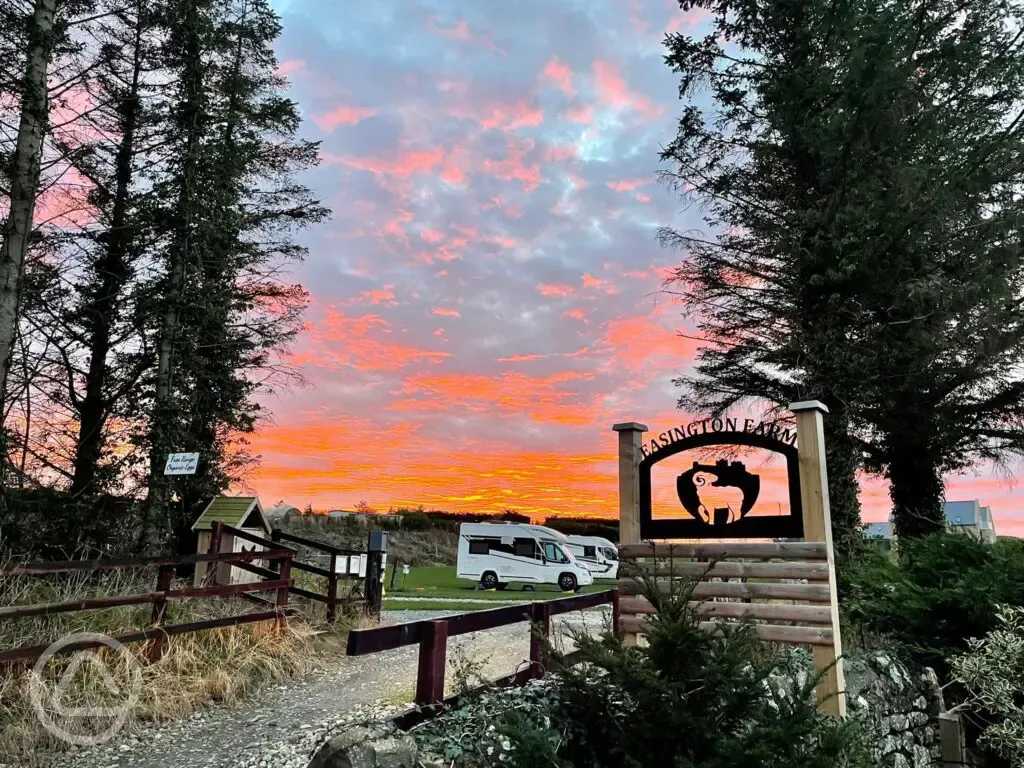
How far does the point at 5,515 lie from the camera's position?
29.0 feet

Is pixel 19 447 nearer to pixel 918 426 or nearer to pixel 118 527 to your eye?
pixel 118 527

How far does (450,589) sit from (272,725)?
1556cm

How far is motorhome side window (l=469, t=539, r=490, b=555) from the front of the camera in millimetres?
21141

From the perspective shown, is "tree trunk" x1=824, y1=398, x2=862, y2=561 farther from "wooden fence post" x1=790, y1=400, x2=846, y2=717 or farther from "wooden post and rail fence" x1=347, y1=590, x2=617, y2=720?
"wooden post and rail fence" x1=347, y1=590, x2=617, y2=720

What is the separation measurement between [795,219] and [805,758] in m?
10.0

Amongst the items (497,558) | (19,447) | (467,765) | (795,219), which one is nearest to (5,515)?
(19,447)

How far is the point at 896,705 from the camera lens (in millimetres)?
6172

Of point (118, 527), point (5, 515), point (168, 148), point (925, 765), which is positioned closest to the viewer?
point (925, 765)

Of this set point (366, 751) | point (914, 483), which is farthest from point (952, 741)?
point (914, 483)

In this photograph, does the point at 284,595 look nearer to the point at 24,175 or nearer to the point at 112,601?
the point at 112,601

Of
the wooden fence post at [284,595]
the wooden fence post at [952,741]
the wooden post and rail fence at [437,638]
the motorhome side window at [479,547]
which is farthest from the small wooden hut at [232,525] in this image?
the motorhome side window at [479,547]

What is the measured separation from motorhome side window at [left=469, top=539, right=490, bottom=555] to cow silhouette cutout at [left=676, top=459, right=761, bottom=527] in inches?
635

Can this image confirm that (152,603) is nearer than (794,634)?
No

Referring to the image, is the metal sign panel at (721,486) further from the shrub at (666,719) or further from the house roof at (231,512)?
the house roof at (231,512)
